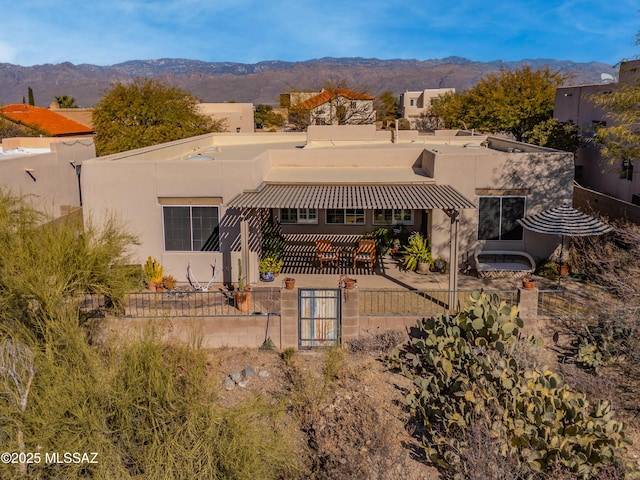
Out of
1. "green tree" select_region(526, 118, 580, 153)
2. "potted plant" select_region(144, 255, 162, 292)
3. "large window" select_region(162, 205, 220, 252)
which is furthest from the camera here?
"green tree" select_region(526, 118, 580, 153)

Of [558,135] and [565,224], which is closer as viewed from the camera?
[565,224]

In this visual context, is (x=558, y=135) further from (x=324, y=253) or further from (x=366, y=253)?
(x=324, y=253)

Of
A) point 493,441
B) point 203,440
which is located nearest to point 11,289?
point 203,440

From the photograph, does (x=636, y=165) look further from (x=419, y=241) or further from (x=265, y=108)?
(x=265, y=108)

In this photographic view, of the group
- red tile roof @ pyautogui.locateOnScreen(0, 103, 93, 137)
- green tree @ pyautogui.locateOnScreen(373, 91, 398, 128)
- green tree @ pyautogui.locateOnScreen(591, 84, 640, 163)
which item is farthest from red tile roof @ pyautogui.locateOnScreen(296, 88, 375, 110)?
green tree @ pyautogui.locateOnScreen(591, 84, 640, 163)

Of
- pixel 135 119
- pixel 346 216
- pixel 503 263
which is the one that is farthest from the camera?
pixel 135 119

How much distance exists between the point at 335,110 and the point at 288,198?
55702mm

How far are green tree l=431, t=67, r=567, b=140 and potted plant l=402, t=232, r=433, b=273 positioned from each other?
25.3 m

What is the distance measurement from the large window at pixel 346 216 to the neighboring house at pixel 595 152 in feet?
32.3

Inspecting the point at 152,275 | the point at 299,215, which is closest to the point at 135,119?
the point at 299,215

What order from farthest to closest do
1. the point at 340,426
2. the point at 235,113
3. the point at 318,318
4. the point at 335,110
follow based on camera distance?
the point at 335,110
the point at 235,113
the point at 318,318
the point at 340,426

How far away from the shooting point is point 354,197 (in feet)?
56.7

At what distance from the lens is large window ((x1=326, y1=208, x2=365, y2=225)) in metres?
22.1

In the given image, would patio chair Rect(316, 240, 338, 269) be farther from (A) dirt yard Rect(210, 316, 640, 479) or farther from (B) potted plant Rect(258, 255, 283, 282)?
(A) dirt yard Rect(210, 316, 640, 479)
